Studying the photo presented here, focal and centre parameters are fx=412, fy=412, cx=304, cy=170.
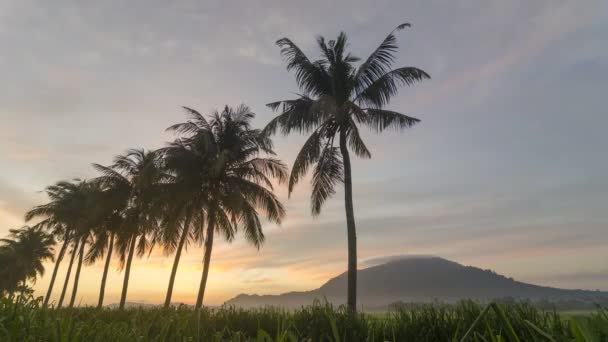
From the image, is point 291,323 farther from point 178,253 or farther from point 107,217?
point 107,217

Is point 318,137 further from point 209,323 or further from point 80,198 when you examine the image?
point 80,198

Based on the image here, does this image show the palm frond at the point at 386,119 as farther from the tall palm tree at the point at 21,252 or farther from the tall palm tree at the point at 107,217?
the tall palm tree at the point at 21,252

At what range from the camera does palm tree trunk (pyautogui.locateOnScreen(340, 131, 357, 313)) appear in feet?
53.6

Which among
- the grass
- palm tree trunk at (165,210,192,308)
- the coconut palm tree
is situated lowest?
the grass

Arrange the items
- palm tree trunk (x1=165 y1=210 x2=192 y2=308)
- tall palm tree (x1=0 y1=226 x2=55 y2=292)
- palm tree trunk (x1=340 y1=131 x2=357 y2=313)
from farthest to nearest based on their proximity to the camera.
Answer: tall palm tree (x1=0 y1=226 x2=55 y2=292) < palm tree trunk (x1=165 y1=210 x2=192 y2=308) < palm tree trunk (x1=340 y1=131 x2=357 y2=313)

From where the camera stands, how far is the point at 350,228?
17250 millimetres

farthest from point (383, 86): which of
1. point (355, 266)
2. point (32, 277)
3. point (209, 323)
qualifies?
point (32, 277)

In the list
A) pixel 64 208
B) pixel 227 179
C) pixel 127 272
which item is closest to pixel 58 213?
pixel 64 208

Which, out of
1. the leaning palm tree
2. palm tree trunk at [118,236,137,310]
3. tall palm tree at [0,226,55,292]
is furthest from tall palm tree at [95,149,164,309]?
tall palm tree at [0,226,55,292]

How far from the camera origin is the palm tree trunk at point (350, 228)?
53.6 ft

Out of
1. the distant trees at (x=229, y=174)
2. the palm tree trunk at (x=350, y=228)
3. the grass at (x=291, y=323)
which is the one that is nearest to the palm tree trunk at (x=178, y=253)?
the distant trees at (x=229, y=174)

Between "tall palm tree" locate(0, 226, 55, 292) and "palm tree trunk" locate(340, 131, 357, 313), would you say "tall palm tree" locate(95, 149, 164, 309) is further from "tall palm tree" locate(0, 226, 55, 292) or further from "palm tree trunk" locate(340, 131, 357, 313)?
"tall palm tree" locate(0, 226, 55, 292)

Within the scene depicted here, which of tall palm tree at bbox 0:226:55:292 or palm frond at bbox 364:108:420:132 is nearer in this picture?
palm frond at bbox 364:108:420:132

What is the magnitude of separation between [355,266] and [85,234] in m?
28.2
